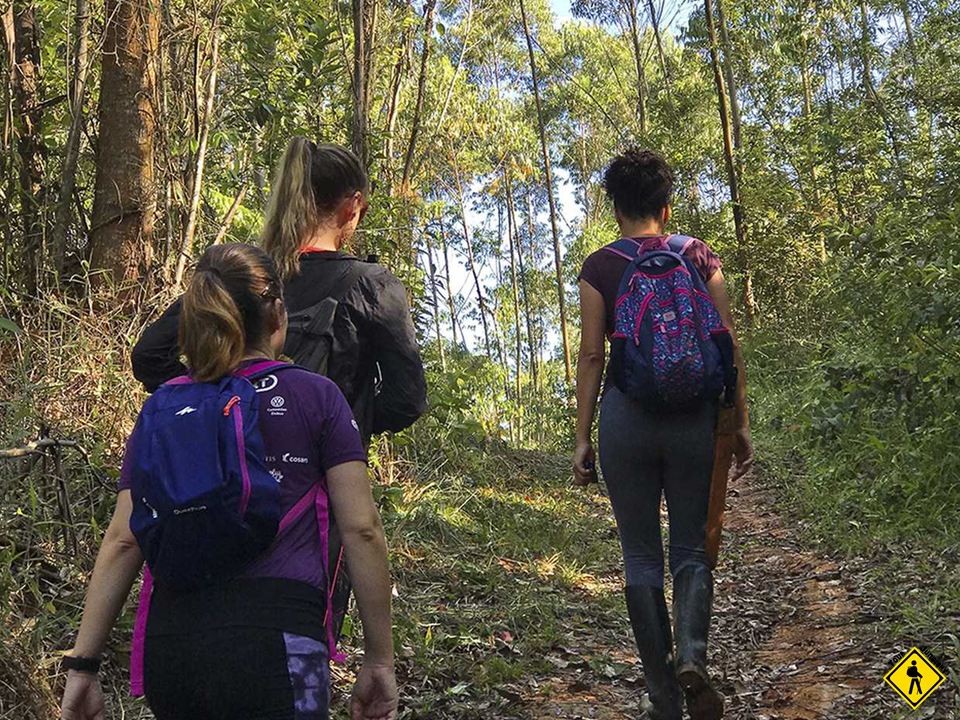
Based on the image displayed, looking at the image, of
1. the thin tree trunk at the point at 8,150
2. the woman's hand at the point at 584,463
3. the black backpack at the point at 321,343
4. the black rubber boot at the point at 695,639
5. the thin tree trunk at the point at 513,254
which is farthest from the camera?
the thin tree trunk at the point at 513,254

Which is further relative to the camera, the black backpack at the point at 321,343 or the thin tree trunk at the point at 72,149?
the thin tree trunk at the point at 72,149

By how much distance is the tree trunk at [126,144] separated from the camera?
480 centimetres

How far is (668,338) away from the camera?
3.19 m

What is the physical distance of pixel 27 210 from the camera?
15.3 feet

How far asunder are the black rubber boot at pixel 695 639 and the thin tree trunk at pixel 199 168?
2.91 m

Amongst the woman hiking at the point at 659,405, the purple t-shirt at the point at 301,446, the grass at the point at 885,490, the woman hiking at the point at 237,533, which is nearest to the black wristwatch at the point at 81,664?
the woman hiking at the point at 237,533

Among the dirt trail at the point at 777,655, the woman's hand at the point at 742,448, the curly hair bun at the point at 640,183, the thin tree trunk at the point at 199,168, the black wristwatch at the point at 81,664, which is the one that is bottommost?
the dirt trail at the point at 777,655

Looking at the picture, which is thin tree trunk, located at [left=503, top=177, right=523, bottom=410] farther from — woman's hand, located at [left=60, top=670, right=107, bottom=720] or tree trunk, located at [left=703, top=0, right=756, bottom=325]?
woman's hand, located at [left=60, top=670, right=107, bottom=720]

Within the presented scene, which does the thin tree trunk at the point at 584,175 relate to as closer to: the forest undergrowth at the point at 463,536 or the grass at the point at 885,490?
the grass at the point at 885,490

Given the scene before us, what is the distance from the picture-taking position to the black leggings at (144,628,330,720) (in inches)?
66.5

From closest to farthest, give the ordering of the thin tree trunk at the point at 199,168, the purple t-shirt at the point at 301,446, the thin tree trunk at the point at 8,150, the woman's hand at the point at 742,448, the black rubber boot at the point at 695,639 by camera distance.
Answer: the purple t-shirt at the point at 301,446 < the black rubber boot at the point at 695,639 < the woman's hand at the point at 742,448 < the thin tree trunk at the point at 8,150 < the thin tree trunk at the point at 199,168

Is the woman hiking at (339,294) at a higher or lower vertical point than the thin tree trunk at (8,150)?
lower


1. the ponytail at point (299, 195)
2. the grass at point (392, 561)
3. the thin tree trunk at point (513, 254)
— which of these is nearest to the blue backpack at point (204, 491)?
the ponytail at point (299, 195)

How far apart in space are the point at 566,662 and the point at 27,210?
336 centimetres
